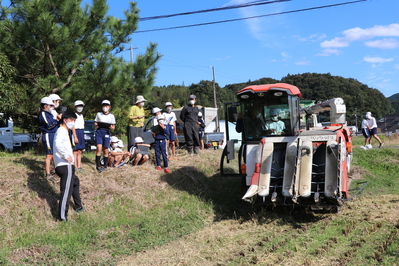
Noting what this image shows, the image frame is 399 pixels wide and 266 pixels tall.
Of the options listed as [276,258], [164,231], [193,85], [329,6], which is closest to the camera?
[276,258]

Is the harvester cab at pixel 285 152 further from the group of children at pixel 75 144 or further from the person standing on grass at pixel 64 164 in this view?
the person standing on grass at pixel 64 164

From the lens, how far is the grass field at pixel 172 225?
593cm

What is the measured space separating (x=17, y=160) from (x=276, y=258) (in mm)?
6913

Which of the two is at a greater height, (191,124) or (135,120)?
(135,120)

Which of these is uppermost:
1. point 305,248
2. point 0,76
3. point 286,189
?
point 0,76

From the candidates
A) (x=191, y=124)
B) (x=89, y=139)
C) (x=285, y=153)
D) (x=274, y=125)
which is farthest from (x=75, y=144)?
(x=89, y=139)

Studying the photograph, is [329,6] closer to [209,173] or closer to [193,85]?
[209,173]

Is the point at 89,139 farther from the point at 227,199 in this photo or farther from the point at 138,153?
the point at 227,199

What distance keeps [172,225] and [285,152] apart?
2.84 m

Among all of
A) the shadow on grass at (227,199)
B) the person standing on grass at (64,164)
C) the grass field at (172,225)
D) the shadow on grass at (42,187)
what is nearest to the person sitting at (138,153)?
the grass field at (172,225)

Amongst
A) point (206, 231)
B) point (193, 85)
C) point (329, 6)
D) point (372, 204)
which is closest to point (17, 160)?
point (206, 231)

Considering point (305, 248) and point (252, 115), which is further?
point (252, 115)

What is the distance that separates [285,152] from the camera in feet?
27.9

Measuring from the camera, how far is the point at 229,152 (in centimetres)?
961
